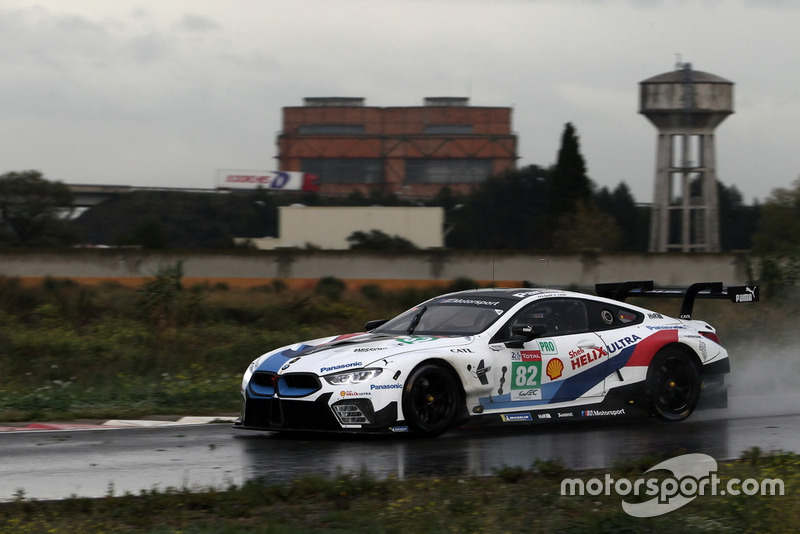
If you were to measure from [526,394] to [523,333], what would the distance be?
609 mm

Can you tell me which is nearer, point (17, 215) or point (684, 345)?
point (684, 345)

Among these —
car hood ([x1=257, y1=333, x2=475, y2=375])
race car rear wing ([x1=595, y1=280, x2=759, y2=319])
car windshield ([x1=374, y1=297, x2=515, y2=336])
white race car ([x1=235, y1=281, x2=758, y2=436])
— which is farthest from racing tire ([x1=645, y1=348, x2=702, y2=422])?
Result: car hood ([x1=257, y1=333, x2=475, y2=375])

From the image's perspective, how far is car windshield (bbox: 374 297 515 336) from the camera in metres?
10.2

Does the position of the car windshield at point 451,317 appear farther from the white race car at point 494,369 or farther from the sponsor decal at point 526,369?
the sponsor decal at point 526,369

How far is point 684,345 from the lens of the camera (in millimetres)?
11070

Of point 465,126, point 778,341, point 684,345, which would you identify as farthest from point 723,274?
point 465,126

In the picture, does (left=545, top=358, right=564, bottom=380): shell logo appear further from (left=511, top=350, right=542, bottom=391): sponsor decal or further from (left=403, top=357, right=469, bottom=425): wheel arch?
(left=403, top=357, right=469, bottom=425): wheel arch

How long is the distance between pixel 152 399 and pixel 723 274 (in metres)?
55.3

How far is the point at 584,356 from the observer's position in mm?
10430

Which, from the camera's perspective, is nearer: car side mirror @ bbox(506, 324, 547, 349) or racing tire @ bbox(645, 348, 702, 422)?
car side mirror @ bbox(506, 324, 547, 349)

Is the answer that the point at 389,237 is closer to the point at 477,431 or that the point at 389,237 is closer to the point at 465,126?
the point at 465,126

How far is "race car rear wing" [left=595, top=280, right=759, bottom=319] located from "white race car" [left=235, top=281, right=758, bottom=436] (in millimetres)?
36

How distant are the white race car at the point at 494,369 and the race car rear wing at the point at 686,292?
0.12 ft

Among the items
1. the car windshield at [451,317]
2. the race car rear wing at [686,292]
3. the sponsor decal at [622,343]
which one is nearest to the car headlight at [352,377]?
the car windshield at [451,317]
